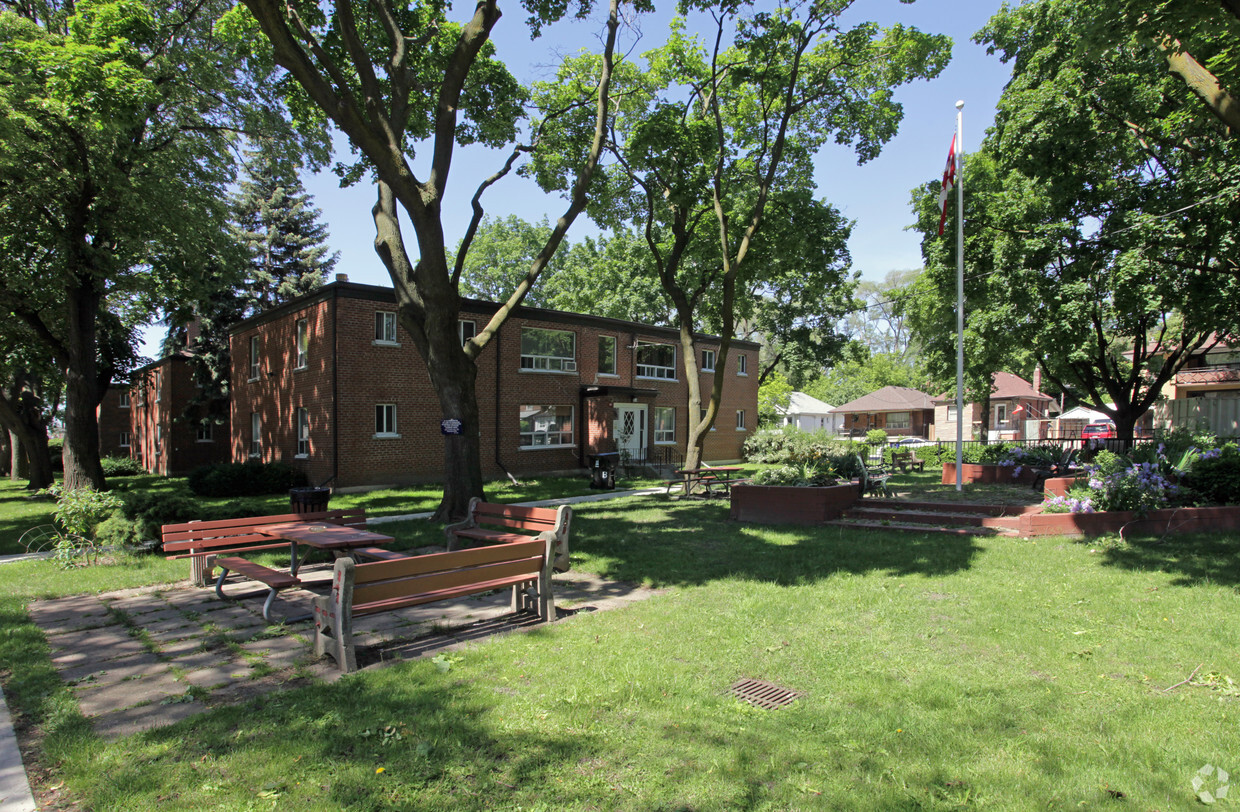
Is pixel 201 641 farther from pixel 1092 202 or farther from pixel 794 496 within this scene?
pixel 1092 202

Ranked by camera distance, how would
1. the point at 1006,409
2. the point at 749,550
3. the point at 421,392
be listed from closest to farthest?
1. the point at 749,550
2. the point at 421,392
3. the point at 1006,409

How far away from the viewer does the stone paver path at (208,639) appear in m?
4.35

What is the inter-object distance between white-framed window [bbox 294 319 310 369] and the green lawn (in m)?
15.1

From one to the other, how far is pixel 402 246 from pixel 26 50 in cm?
741

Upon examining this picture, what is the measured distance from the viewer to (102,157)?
13.3 m

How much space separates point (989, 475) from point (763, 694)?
1518 centimetres

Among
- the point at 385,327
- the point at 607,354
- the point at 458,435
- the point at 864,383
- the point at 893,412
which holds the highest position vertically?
the point at 864,383

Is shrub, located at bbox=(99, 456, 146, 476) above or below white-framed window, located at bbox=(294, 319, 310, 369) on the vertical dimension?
below

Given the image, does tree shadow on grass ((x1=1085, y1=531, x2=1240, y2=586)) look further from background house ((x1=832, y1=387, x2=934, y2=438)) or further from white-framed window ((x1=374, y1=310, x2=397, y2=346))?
background house ((x1=832, y1=387, x2=934, y2=438))

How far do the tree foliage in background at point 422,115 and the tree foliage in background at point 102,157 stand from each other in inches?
98.5

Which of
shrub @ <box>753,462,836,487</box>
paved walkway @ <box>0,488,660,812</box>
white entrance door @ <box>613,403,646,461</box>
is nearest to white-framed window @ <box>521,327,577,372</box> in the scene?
white entrance door @ <box>613,403,646,461</box>

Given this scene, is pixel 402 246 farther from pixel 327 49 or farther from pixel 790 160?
pixel 790 160

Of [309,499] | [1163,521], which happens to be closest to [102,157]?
[309,499]

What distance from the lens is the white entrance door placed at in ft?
84.0
